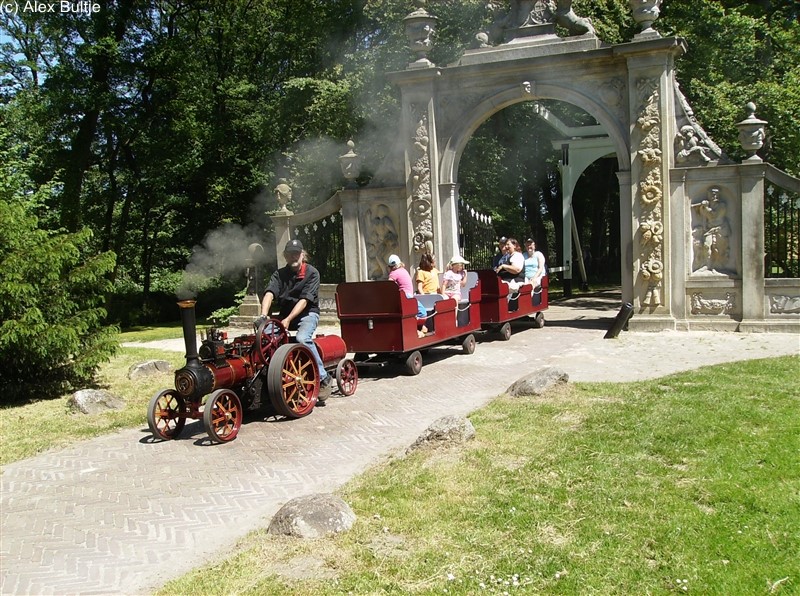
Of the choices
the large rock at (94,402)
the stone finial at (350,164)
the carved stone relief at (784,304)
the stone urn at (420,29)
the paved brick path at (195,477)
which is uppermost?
the stone urn at (420,29)

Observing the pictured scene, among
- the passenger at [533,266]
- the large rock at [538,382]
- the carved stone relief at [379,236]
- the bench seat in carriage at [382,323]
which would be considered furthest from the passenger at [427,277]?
the carved stone relief at [379,236]

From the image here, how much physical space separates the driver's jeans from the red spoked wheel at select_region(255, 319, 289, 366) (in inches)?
8.2

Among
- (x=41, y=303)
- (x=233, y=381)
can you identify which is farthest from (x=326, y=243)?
(x=233, y=381)

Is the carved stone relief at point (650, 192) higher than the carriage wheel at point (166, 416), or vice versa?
the carved stone relief at point (650, 192)

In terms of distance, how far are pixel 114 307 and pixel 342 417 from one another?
58.0 ft

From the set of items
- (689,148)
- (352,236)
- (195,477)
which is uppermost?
(689,148)

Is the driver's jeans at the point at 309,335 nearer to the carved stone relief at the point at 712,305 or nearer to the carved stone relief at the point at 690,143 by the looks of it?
the carved stone relief at the point at 712,305

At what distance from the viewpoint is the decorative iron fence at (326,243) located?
16.9 m

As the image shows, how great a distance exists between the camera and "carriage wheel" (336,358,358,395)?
9305mm

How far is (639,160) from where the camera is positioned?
13508 mm

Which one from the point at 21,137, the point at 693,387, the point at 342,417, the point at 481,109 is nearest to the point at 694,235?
the point at 481,109

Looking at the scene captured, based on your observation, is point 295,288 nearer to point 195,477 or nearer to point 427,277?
point 195,477

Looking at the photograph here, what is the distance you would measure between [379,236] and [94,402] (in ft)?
25.3

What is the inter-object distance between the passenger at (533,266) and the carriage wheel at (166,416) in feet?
26.8
